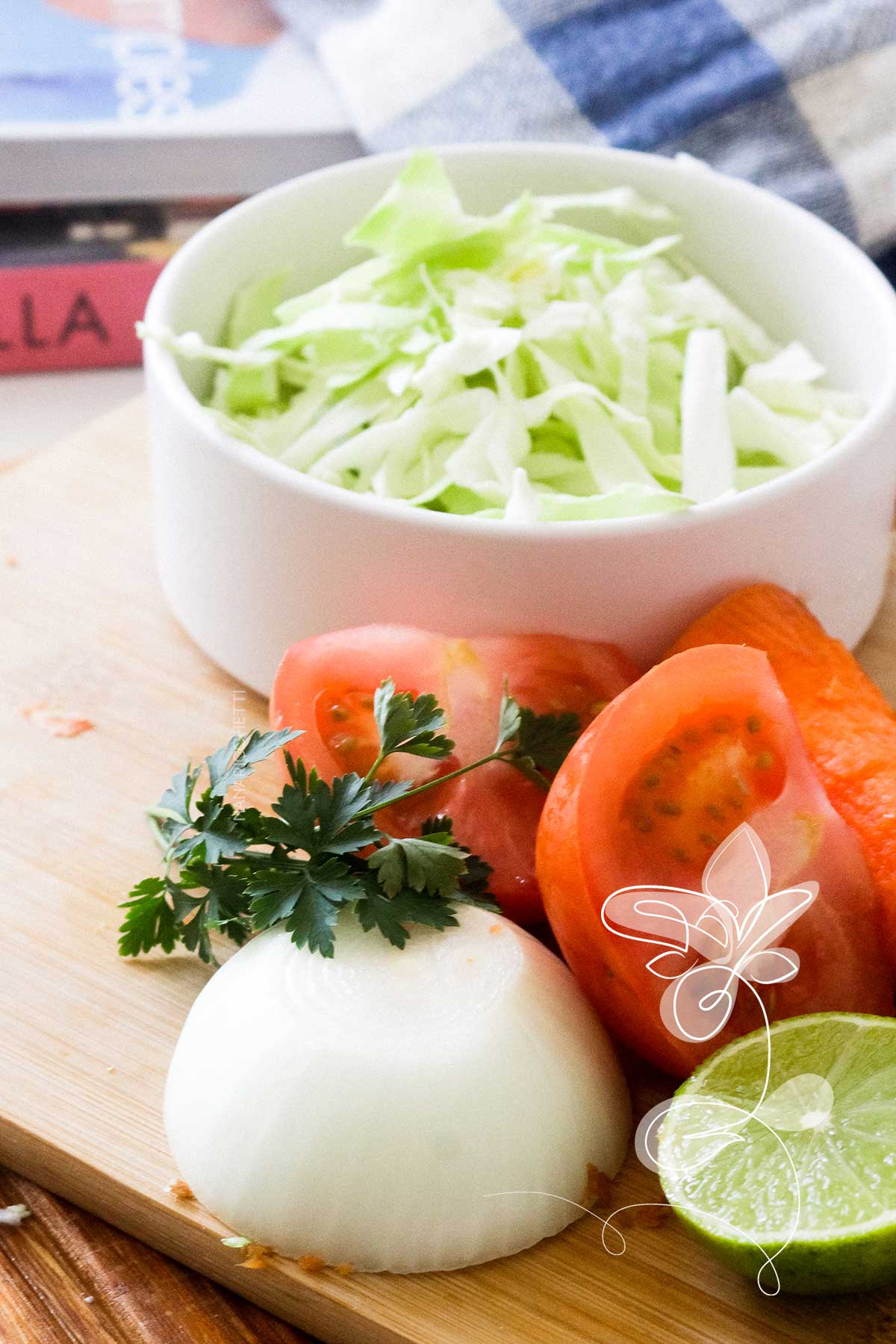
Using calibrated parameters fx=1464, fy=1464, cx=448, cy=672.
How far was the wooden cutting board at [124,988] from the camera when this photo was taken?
1.06 metres

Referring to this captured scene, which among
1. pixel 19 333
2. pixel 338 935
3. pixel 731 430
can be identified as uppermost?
pixel 731 430

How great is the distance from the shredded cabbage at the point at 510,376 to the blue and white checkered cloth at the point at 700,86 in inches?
16.7

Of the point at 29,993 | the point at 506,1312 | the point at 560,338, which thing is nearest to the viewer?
the point at 506,1312

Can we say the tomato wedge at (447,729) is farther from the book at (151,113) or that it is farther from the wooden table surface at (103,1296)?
the book at (151,113)

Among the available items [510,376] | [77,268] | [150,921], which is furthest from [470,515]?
[77,268]

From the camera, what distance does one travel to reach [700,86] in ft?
6.97

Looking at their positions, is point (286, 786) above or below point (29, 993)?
above

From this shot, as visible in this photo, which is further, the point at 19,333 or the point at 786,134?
the point at 19,333

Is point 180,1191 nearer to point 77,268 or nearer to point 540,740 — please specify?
point 540,740

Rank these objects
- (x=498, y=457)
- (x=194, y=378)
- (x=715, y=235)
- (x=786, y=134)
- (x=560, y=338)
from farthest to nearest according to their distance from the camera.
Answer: (x=786, y=134)
(x=715, y=235)
(x=194, y=378)
(x=560, y=338)
(x=498, y=457)

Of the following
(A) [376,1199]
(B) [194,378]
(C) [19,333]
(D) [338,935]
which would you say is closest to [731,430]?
(B) [194,378]

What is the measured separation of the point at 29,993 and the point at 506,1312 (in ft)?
1.66

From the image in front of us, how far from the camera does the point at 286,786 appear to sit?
119 centimetres

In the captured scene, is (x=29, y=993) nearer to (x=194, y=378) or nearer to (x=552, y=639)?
(x=552, y=639)
